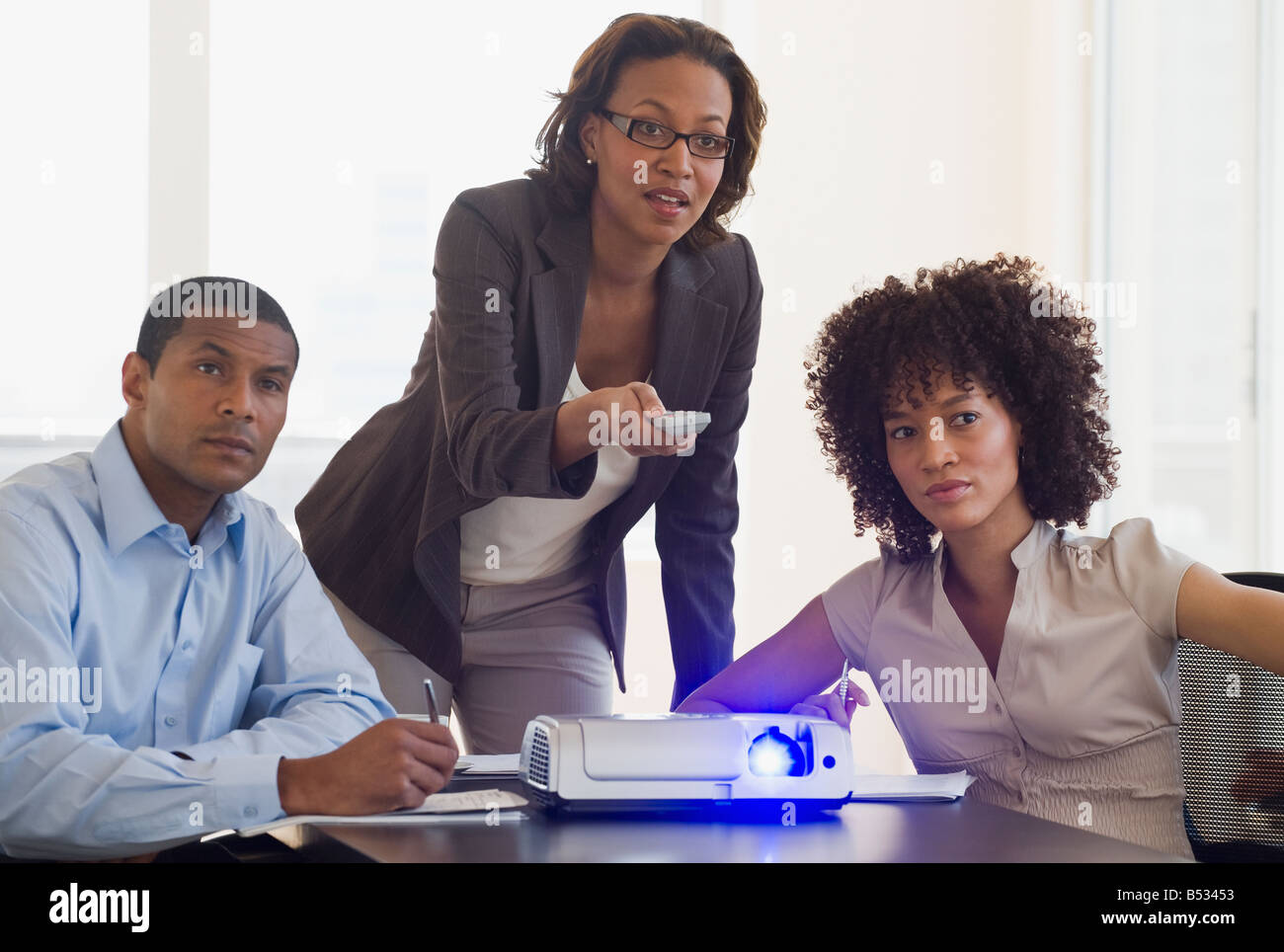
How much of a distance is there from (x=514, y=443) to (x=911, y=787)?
64 centimetres

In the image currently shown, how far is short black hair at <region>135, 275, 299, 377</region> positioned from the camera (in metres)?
1.52

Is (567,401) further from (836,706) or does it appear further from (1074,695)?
(1074,695)

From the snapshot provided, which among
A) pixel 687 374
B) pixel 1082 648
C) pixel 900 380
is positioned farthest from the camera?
pixel 687 374

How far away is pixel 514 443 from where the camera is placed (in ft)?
5.05

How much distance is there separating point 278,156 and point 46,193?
637 mm

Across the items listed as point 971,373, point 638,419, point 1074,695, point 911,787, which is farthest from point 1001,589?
point 638,419

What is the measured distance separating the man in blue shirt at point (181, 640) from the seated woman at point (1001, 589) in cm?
49

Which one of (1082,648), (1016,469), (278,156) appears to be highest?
(278,156)

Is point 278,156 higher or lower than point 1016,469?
higher

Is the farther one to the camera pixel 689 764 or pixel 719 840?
pixel 689 764

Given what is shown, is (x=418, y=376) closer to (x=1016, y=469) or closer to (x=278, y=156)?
(x=1016, y=469)
